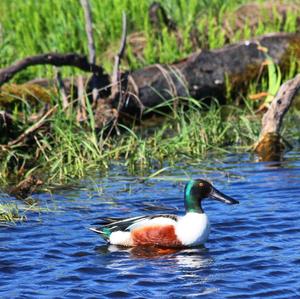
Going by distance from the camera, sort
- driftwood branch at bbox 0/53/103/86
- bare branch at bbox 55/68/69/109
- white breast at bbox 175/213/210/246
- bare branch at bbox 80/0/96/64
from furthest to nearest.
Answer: bare branch at bbox 80/0/96/64 < bare branch at bbox 55/68/69/109 < driftwood branch at bbox 0/53/103/86 < white breast at bbox 175/213/210/246

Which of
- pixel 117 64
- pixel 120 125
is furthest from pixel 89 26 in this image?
pixel 120 125

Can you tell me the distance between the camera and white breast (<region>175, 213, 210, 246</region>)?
25.1ft

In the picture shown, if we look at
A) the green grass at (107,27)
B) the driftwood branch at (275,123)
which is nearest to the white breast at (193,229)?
the driftwood branch at (275,123)

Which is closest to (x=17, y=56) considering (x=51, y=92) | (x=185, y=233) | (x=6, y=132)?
(x=51, y=92)

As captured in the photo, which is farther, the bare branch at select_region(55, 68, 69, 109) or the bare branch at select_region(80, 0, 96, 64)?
the bare branch at select_region(80, 0, 96, 64)

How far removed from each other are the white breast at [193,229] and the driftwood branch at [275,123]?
3.14m

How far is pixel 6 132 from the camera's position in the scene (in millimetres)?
10602

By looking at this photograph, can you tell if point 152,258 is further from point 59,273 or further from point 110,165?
point 110,165

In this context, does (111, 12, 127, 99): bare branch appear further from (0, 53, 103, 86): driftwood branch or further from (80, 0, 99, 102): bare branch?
(0, 53, 103, 86): driftwood branch

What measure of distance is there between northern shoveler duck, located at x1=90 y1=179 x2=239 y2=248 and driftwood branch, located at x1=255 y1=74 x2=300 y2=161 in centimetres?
298

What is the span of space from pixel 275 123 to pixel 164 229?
11.2ft

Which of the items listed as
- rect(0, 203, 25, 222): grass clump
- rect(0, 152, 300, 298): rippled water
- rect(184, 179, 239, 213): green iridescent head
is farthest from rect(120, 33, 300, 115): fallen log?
rect(184, 179, 239, 213): green iridescent head

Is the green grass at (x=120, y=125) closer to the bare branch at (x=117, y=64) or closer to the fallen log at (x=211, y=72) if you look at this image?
the fallen log at (x=211, y=72)

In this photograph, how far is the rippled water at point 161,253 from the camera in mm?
6598
